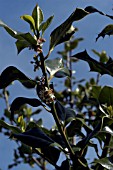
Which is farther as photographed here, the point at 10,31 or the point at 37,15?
the point at 37,15

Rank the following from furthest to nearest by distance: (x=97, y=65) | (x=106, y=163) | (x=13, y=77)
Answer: (x=97, y=65)
(x=13, y=77)
(x=106, y=163)

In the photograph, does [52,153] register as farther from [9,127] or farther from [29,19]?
[29,19]

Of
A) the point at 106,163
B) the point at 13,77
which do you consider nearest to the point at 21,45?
the point at 13,77

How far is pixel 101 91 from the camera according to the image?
5.70 ft

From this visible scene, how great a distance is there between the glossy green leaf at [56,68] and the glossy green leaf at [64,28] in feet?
0.27

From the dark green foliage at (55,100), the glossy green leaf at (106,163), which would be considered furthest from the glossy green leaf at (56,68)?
the glossy green leaf at (106,163)

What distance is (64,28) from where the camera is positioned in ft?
4.93

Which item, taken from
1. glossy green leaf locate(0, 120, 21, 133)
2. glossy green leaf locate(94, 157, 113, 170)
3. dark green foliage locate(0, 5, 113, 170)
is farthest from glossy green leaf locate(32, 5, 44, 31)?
glossy green leaf locate(94, 157, 113, 170)

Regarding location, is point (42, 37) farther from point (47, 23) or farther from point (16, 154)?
point (16, 154)

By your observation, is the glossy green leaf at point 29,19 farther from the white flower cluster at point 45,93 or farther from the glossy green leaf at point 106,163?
the glossy green leaf at point 106,163

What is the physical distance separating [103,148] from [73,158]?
197 mm

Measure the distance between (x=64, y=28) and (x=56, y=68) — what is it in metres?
0.20

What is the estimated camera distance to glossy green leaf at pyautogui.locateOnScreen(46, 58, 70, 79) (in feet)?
5.20

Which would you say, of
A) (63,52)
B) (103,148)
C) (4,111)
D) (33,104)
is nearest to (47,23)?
(33,104)
